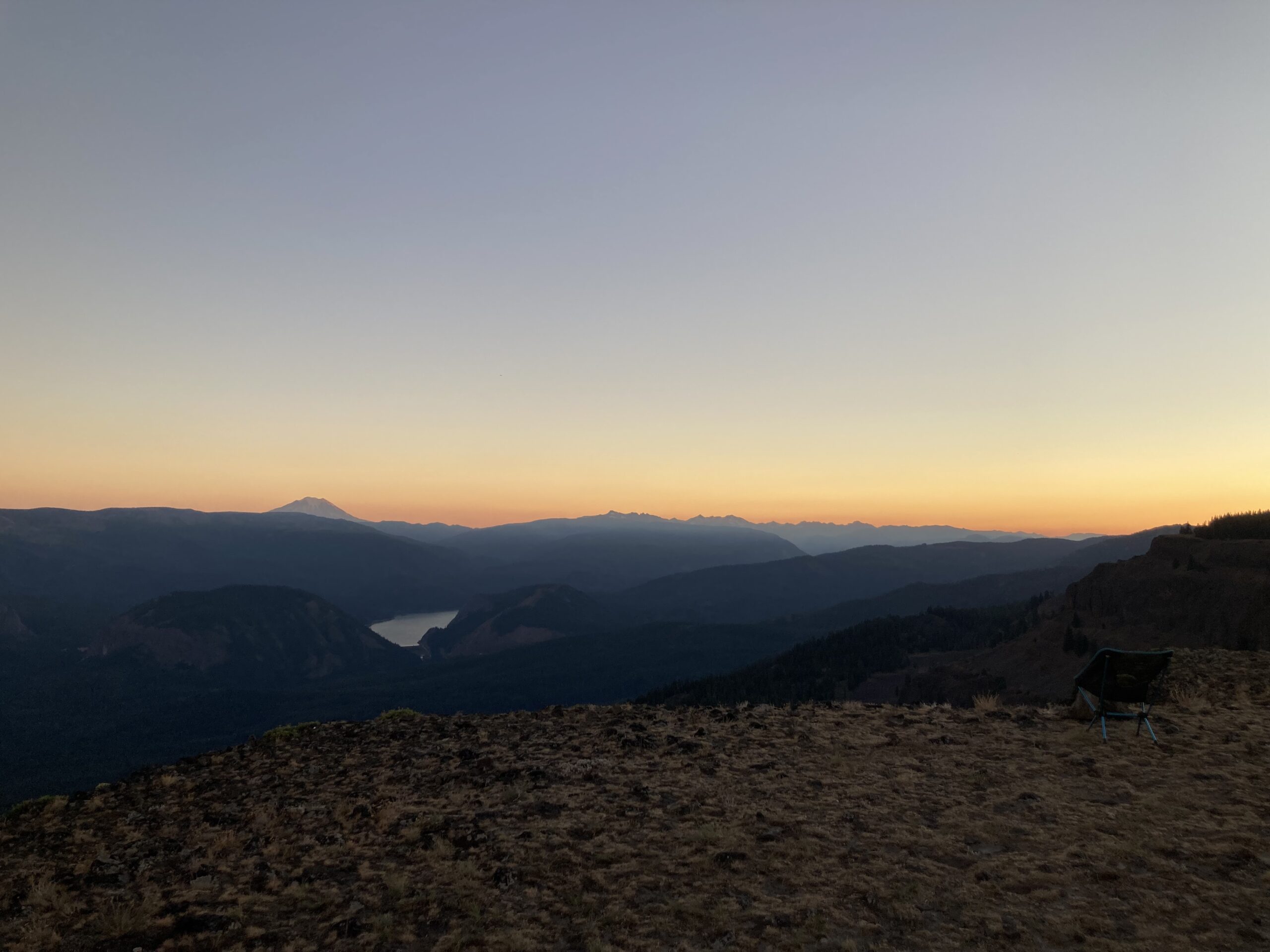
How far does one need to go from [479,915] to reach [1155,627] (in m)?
59.1

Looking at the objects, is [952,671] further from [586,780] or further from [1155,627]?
[586,780]

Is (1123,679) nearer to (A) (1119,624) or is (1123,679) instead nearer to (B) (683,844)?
(B) (683,844)

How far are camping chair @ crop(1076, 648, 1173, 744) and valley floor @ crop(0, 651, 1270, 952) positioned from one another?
18.9 inches

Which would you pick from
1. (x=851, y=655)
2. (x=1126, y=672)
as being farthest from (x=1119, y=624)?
(x=851, y=655)

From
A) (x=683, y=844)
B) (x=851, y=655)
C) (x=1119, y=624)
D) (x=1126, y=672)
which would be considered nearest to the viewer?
(x=683, y=844)

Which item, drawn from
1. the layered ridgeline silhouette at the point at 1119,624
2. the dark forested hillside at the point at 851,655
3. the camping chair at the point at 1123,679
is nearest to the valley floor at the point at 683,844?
the camping chair at the point at 1123,679

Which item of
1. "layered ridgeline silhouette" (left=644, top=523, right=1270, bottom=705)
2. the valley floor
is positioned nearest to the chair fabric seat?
the valley floor

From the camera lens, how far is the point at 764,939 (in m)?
6.80

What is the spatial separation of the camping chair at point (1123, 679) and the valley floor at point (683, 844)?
0.48 metres

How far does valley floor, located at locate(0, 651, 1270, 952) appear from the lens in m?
7.09

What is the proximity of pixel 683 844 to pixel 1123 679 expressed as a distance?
10.4 m

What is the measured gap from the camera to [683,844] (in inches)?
367

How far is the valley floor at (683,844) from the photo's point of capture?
7.09 m

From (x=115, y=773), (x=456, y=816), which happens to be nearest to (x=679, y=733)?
(x=456, y=816)
